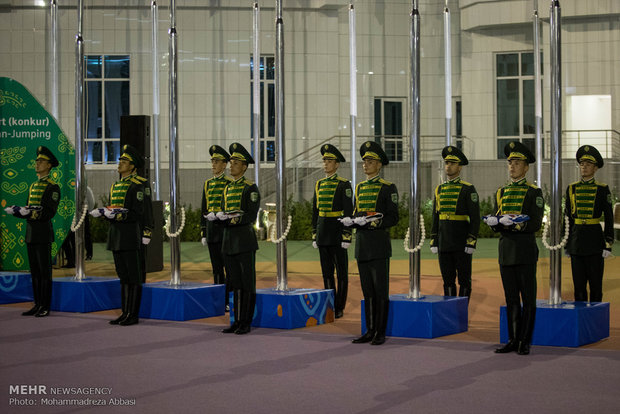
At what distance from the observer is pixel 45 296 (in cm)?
851

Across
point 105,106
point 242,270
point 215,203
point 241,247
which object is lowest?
point 242,270

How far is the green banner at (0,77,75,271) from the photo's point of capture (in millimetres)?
10148

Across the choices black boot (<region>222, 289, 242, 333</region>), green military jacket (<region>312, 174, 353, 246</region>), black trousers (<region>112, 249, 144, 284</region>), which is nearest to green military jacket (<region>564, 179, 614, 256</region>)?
green military jacket (<region>312, 174, 353, 246</region>)

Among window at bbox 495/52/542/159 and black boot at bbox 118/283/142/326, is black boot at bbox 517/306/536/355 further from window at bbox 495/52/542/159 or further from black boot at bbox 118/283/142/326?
window at bbox 495/52/542/159

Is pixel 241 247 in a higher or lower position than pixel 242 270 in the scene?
higher

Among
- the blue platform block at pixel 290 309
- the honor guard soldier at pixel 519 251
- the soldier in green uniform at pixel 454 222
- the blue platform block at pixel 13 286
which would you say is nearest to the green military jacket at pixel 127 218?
the blue platform block at pixel 290 309

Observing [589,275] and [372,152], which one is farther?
[589,275]

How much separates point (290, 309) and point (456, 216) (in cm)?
186

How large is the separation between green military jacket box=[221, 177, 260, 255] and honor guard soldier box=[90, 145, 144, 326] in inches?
38.4

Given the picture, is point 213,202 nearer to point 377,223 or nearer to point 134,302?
point 134,302

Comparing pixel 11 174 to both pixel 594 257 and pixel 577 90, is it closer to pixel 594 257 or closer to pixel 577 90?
pixel 594 257

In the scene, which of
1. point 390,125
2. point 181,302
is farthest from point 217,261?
point 390,125

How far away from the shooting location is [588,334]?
6.58 m

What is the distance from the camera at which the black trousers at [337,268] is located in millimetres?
8391
